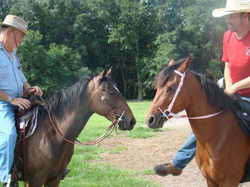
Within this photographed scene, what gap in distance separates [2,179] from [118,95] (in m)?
1.85

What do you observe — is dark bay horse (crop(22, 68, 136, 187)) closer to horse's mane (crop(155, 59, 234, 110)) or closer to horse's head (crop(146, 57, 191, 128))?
horse's head (crop(146, 57, 191, 128))

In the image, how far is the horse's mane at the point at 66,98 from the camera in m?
3.73

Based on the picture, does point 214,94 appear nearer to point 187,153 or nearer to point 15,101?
point 187,153

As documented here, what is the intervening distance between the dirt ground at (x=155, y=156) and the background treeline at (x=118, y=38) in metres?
28.8

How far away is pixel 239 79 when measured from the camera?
3527mm

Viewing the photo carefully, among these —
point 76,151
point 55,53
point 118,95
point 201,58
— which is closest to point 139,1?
point 201,58

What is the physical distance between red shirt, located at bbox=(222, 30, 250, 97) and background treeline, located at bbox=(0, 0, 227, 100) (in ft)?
112

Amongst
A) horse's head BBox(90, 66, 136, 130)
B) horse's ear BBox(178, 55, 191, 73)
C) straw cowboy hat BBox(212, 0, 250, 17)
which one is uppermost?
straw cowboy hat BBox(212, 0, 250, 17)

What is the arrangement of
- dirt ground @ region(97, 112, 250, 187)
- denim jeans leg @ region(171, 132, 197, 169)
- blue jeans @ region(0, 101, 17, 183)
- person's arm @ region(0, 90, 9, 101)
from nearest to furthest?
blue jeans @ region(0, 101, 17, 183) < person's arm @ region(0, 90, 9, 101) < denim jeans leg @ region(171, 132, 197, 169) < dirt ground @ region(97, 112, 250, 187)

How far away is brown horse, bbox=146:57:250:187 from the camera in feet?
10.4

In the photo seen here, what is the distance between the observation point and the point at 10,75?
11.8ft

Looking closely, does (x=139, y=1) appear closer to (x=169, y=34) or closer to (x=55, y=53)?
(x=169, y=34)

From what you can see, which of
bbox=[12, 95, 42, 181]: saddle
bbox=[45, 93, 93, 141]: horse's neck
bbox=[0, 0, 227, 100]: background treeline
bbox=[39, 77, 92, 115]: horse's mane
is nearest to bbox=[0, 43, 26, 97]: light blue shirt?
bbox=[12, 95, 42, 181]: saddle

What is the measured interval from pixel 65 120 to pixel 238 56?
2507 mm
